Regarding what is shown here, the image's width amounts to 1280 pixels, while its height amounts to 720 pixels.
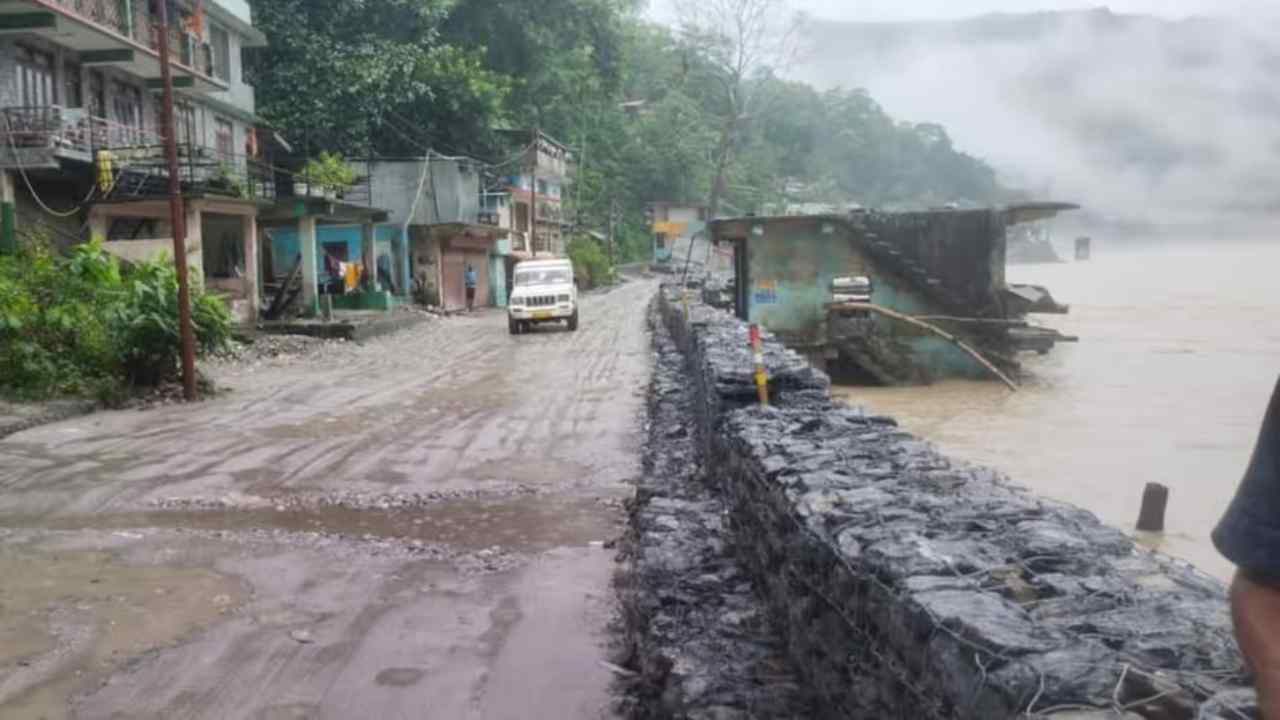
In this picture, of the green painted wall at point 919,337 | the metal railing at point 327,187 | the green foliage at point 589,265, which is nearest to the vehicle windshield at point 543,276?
the metal railing at point 327,187

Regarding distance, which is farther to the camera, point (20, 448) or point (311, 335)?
point (311, 335)

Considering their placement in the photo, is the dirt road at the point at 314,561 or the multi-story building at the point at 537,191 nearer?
the dirt road at the point at 314,561

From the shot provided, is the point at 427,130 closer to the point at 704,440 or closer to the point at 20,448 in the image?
the point at 20,448

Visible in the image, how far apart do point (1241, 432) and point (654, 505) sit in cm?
1298

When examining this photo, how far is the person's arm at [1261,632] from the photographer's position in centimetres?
131

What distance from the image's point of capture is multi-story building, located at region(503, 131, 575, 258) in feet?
161

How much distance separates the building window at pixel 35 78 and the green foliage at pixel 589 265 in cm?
3406

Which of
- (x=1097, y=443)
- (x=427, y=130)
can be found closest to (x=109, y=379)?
(x=1097, y=443)

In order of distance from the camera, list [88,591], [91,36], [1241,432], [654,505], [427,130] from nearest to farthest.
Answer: [88,591] < [654,505] < [1241,432] < [91,36] < [427,130]

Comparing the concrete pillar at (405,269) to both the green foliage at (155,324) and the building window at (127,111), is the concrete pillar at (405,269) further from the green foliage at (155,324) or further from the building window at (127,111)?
the green foliage at (155,324)

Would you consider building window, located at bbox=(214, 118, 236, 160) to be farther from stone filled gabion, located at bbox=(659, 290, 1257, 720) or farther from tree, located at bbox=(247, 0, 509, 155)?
stone filled gabion, located at bbox=(659, 290, 1257, 720)

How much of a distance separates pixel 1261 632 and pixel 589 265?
184 ft

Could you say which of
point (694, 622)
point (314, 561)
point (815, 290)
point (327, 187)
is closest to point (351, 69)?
point (327, 187)

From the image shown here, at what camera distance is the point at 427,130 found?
4159 centimetres
